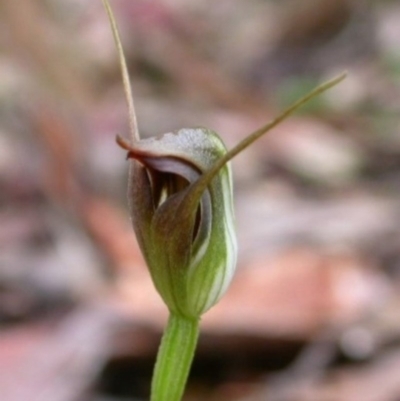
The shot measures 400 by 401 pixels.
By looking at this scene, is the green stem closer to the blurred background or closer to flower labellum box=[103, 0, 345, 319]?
flower labellum box=[103, 0, 345, 319]

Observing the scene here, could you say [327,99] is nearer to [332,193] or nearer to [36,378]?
[332,193]

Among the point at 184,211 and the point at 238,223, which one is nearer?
the point at 184,211

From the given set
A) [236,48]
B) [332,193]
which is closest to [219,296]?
[332,193]

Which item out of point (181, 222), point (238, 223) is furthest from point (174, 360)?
point (238, 223)

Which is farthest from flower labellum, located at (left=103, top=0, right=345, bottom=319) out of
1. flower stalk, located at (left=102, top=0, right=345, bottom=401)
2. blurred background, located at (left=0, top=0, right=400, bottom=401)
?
blurred background, located at (left=0, top=0, right=400, bottom=401)

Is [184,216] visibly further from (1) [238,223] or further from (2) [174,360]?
(1) [238,223]
